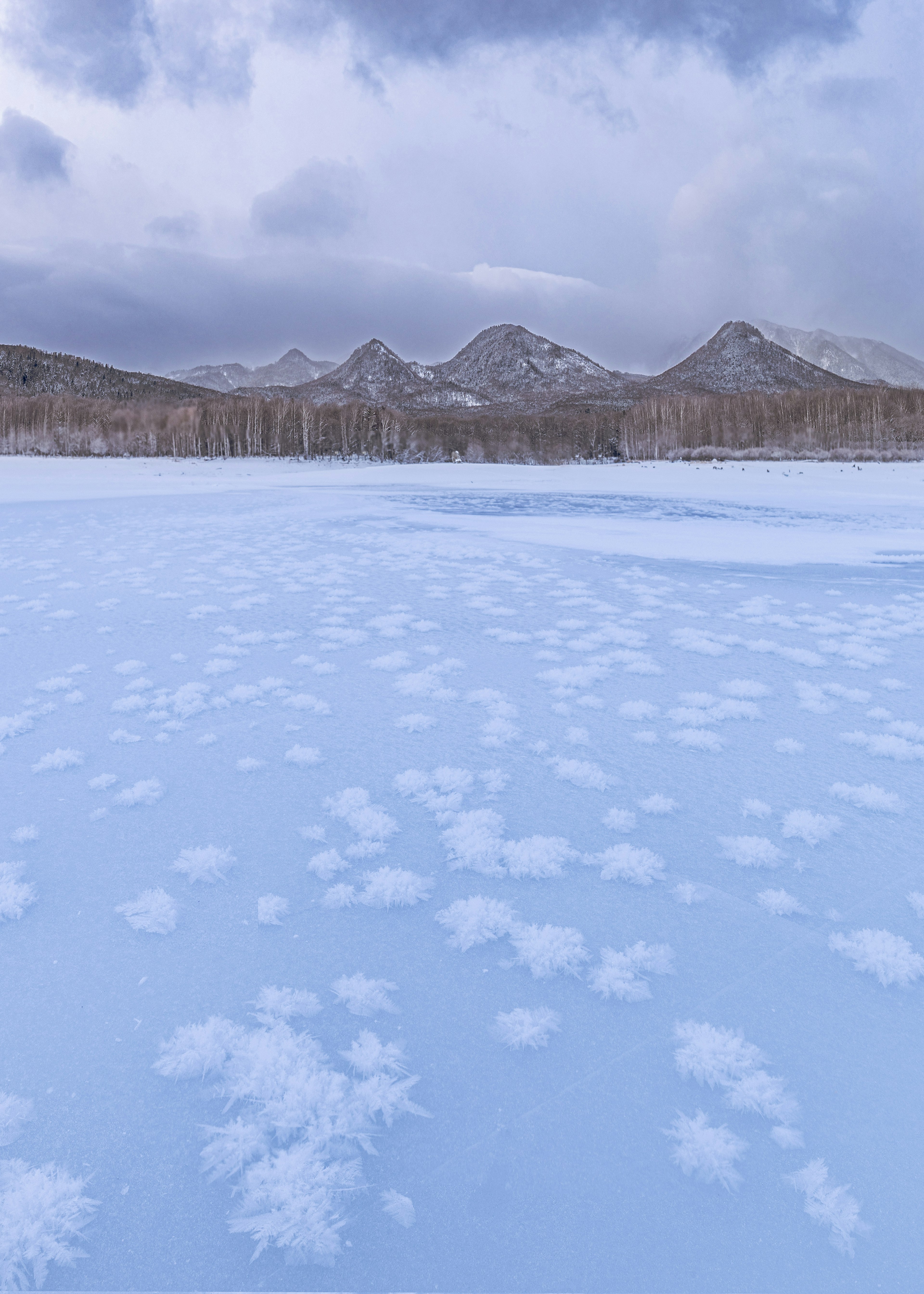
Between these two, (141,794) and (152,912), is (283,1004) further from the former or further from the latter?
(141,794)

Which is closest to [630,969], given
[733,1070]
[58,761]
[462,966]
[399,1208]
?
[733,1070]

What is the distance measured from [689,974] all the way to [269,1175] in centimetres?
118

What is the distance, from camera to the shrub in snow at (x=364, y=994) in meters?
1.84

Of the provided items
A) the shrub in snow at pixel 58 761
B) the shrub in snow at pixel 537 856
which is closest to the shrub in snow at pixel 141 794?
the shrub in snow at pixel 58 761

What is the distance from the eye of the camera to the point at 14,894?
7.43ft

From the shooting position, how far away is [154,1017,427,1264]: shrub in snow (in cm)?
134

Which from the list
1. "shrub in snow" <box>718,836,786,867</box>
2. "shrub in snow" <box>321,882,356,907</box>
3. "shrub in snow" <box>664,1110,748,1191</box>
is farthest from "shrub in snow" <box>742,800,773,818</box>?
"shrub in snow" <box>321,882,356,907</box>

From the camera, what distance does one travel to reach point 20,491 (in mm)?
21703

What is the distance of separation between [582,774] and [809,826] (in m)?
0.92

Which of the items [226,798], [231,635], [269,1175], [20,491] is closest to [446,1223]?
[269,1175]

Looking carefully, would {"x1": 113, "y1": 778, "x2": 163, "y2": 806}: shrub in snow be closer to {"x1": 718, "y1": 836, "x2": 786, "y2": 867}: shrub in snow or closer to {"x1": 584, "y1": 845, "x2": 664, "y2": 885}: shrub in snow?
→ {"x1": 584, "y1": 845, "x2": 664, "y2": 885}: shrub in snow

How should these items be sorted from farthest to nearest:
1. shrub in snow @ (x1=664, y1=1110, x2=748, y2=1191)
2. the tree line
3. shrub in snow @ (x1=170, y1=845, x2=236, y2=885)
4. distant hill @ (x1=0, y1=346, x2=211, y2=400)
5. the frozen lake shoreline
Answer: distant hill @ (x1=0, y1=346, x2=211, y2=400), the tree line, the frozen lake shoreline, shrub in snow @ (x1=170, y1=845, x2=236, y2=885), shrub in snow @ (x1=664, y1=1110, x2=748, y2=1191)

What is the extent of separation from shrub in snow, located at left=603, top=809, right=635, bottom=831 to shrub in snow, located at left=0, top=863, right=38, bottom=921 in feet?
6.65

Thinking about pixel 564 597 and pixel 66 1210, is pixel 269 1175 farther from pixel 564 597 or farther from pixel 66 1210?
pixel 564 597
